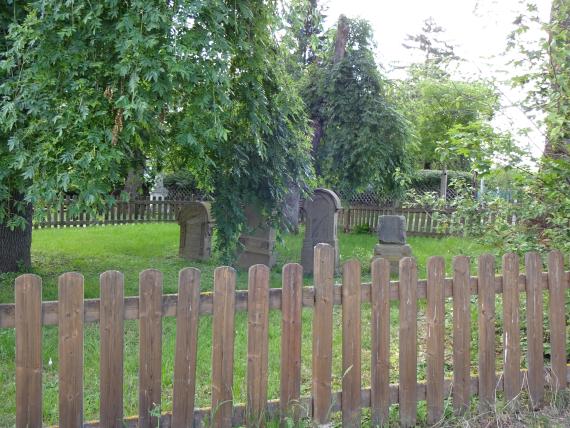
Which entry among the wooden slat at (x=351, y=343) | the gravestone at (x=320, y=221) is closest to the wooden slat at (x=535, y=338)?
the wooden slat at (x=351, y=343)

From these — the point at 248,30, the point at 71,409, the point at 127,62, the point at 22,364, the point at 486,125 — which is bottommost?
the point at 71,409

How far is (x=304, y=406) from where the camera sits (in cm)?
357

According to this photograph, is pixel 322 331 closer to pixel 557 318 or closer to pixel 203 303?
pixel 203 303

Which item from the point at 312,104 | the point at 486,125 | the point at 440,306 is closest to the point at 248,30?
the point at 486,125

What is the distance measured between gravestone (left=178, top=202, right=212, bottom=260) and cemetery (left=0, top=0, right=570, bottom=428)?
4.76 ft

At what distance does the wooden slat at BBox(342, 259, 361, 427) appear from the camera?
3572 millimetres

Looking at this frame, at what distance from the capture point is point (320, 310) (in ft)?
11.5

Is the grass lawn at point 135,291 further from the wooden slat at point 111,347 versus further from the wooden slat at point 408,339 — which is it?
the wooden slat at point 408,339

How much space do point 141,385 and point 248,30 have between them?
491 cm

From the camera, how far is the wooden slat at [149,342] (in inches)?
123

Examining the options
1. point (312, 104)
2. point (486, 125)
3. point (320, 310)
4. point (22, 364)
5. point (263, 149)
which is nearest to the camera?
point (22, 364)

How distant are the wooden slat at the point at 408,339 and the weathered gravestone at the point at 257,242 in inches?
252

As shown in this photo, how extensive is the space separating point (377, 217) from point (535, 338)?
1520 centimetres

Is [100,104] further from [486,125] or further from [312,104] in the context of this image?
[312,104]
